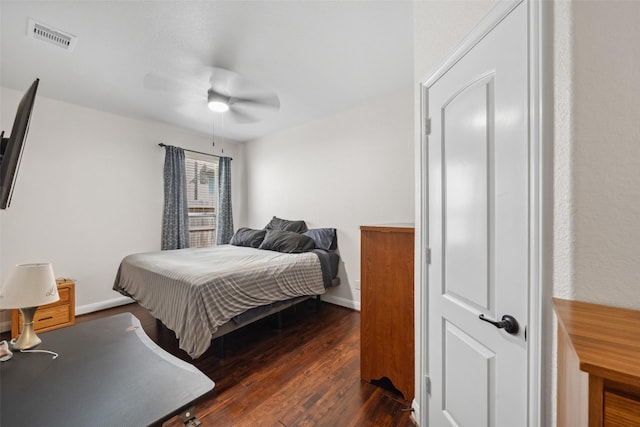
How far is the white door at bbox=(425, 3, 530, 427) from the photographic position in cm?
87

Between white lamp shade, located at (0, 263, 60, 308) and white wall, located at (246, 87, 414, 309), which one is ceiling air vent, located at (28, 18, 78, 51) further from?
white wall, located at (246, 87, 414, 309)

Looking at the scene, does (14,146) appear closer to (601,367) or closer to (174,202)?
(601,367)

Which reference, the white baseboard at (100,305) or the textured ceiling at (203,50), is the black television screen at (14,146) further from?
the white baseboard at (100,305)

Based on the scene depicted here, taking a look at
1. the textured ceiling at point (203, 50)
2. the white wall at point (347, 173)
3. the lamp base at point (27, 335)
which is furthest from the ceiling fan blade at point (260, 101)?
the lamp base at point (27, 335)

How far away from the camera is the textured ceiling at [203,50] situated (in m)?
1.73

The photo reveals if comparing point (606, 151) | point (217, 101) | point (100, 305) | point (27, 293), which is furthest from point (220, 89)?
point (100, 305)

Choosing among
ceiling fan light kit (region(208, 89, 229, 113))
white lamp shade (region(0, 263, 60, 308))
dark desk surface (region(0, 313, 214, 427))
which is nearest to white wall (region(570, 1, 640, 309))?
dark desk surface (region(0, 313, 214, 427))

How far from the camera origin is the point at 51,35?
195 cm

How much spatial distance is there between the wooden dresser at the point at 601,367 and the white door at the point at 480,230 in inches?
8.9

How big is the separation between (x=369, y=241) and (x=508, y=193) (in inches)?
40.5

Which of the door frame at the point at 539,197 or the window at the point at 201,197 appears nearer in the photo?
the door frame at the point at 539,197

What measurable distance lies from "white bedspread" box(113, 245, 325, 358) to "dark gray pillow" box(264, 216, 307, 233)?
0.83 metres

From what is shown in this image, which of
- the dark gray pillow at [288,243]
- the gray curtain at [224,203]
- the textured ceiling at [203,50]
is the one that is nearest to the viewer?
the textured ceiling at [203,50]

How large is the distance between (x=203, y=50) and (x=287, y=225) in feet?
8.14
